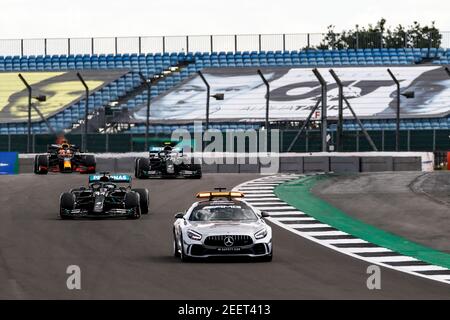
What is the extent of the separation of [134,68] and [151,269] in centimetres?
5752

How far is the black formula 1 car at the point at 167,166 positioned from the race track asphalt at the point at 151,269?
41.7 feet

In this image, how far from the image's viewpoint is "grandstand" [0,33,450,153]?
7019 centimetres

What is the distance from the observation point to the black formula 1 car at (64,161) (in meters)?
48.2

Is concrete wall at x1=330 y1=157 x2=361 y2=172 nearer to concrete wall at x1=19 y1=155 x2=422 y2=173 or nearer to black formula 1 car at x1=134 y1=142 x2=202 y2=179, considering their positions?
concrete wall at x1=19 y1=155 x2=422 y2=173

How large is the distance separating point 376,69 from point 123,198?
45578 mm

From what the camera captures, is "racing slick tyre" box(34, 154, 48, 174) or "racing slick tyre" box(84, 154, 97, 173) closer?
"racing slick tyre" box(34, 154, 48, 174)

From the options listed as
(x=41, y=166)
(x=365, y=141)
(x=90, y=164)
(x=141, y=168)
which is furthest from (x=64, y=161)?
(x=365, y=141)

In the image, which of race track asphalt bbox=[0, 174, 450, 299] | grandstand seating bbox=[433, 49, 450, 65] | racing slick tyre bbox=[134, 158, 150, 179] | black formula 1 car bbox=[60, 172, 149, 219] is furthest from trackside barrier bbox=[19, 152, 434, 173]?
grandstand seating bbox=[433, 49, 450, 65]

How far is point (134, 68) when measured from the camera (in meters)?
77.7

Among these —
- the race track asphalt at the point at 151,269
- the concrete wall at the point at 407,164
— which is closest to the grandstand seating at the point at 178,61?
the concrete wall at the point at 407,164

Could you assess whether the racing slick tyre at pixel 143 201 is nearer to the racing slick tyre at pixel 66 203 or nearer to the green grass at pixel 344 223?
the racing slick tyre at pixel 66 203

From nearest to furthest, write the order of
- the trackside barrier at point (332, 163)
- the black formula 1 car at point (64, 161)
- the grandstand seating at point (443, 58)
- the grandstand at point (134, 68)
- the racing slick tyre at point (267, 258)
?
the racing slick tyre at point (267, 258), the black formula 1 car at point (64, 161), the trackside barrier at point (332, 163), the grandstand at point (134, 68), the grandstand seating at point (443, 58)

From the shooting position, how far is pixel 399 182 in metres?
39.8

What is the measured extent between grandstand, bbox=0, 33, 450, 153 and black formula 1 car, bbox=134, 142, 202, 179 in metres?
23.2
